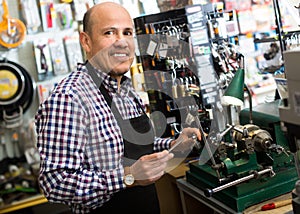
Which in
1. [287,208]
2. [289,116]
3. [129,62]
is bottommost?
[287,208]

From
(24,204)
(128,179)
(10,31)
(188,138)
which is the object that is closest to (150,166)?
(128,179)

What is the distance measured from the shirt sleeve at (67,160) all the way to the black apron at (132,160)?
0.55ft

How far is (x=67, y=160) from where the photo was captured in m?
1.48

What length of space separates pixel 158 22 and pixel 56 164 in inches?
62.4

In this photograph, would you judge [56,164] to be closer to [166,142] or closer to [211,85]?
[166,142]

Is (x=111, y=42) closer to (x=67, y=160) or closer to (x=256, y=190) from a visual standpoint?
(x=67, y=160)

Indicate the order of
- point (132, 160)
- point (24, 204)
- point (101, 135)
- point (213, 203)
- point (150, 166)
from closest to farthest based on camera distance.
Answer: point (150, 166) < point (101, 135) < point (132, 160) < point (213, 203) < point (24, 204)

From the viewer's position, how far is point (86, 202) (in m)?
1.53

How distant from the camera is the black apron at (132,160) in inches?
67.4

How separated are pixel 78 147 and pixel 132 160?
0.30 m

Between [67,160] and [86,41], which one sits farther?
[86,41]

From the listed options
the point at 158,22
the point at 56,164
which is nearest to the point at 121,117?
the point at 56,164

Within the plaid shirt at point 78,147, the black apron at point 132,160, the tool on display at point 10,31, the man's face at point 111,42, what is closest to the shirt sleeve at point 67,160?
the plaid shirt at point 78,147

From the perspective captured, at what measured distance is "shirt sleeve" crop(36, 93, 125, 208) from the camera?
1.47 metres
